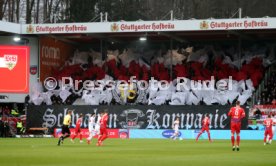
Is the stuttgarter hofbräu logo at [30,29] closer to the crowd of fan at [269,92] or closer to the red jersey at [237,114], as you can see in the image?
the crowd of fan at [269,92]

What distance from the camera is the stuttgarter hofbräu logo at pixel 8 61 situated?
165 ft

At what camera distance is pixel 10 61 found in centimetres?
5041

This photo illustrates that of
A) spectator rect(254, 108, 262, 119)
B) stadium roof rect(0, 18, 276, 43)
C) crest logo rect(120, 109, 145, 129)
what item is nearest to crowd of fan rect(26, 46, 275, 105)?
stadium roof rect(0, 18, 276, 43)

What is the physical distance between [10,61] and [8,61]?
0.48ft

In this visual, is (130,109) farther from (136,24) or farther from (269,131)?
(269,131)

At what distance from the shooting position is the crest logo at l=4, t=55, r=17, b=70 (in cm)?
5034

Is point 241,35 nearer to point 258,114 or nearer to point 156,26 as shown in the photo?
point 156,26

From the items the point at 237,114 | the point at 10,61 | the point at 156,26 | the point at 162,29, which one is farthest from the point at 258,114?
the point at 237,114

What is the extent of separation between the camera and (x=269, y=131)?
140 feet

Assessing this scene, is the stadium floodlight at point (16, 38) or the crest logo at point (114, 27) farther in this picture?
the stadium floodlight at point (16, 38)

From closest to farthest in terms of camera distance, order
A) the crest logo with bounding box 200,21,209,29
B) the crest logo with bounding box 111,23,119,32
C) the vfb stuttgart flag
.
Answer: the vfb stuttgart flag
the crest logo with bounding box 200,21,209,29
the crest logo with bounding box 111,23,119,32

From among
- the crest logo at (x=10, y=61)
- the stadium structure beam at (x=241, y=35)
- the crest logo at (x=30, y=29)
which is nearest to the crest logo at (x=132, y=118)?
the stadium structure beam at (x=241, y=35)

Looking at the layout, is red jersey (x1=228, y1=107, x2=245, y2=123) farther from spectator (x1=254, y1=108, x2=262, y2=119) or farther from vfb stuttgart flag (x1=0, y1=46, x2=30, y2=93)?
vfb stuttgart flag (x1=0, y1=46, x2=30, y2=93)

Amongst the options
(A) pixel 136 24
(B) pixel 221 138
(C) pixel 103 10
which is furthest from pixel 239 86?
(C) pixel 103 10
